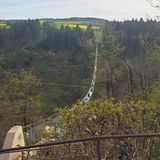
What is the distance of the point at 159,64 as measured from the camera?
80.7ft

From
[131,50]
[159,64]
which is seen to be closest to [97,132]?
[159,64]

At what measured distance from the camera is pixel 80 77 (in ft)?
136

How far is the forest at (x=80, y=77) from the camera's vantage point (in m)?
6.71

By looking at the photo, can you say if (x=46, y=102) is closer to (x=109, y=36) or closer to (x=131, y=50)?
(x=109, y=36)

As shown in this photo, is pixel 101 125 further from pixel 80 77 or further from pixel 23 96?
pixel 80 77

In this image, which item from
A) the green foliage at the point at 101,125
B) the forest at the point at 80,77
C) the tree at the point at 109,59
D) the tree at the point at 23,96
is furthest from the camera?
the tree at the point at 109,59

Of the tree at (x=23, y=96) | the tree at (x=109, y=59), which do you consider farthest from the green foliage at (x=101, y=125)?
the tree at (x=109, y=59)

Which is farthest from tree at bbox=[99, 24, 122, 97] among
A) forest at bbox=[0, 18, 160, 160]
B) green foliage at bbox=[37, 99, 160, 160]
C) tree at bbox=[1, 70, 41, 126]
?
green foliage at bbox=[37, 99, 160, 160]

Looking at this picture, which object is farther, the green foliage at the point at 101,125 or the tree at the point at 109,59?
the tree at the point at 109,59

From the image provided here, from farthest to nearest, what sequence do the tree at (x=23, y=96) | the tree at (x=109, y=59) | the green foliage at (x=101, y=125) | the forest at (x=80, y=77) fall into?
the tree at (x=109, y=59) < the tree at (x=23, y=96) < the forest at (x=80, y=77) < the green foliage at (x=101, y=125)

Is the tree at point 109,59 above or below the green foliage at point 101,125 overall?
below

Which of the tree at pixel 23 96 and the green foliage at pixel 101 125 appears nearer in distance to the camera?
the green foliage at pixel 101 125

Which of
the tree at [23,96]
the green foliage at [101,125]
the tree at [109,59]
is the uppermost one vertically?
the green foliage at [101,125]

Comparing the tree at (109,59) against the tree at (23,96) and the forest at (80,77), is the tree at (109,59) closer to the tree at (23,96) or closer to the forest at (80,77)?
the forest at (80,77)
